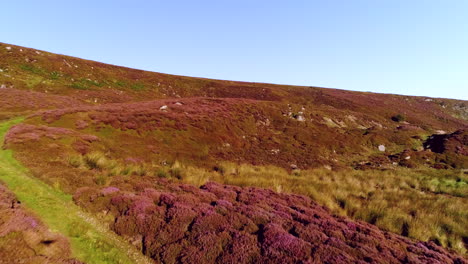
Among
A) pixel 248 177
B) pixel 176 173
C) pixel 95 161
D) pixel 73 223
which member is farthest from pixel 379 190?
pixel 95 161

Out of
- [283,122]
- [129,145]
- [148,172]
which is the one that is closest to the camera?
[148,172]

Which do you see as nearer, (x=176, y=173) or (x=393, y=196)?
(x=393, y=196)

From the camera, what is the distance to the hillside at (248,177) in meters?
7.29

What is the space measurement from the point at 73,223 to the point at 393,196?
16348 millimetres

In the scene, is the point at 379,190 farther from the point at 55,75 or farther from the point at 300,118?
the point at 55,75

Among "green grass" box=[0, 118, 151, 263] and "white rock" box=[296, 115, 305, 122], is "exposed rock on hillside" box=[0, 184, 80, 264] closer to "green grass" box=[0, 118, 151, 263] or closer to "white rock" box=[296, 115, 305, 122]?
"green grass" box=[0, 118, 151, 263]

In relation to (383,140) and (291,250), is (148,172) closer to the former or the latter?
(291,250)

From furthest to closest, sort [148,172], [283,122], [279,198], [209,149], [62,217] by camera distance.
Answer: [283,122] → [209,149] → [148,172] → [279,198] → [62,217]

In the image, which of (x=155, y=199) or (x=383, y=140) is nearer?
(x=155, y=199)

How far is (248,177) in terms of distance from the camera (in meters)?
15.6

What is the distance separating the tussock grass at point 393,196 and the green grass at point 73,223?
6.28 metres

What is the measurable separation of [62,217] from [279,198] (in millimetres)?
9050

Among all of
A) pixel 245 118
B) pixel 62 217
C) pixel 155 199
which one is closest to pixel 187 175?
pixel 155 199

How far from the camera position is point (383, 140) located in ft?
109
